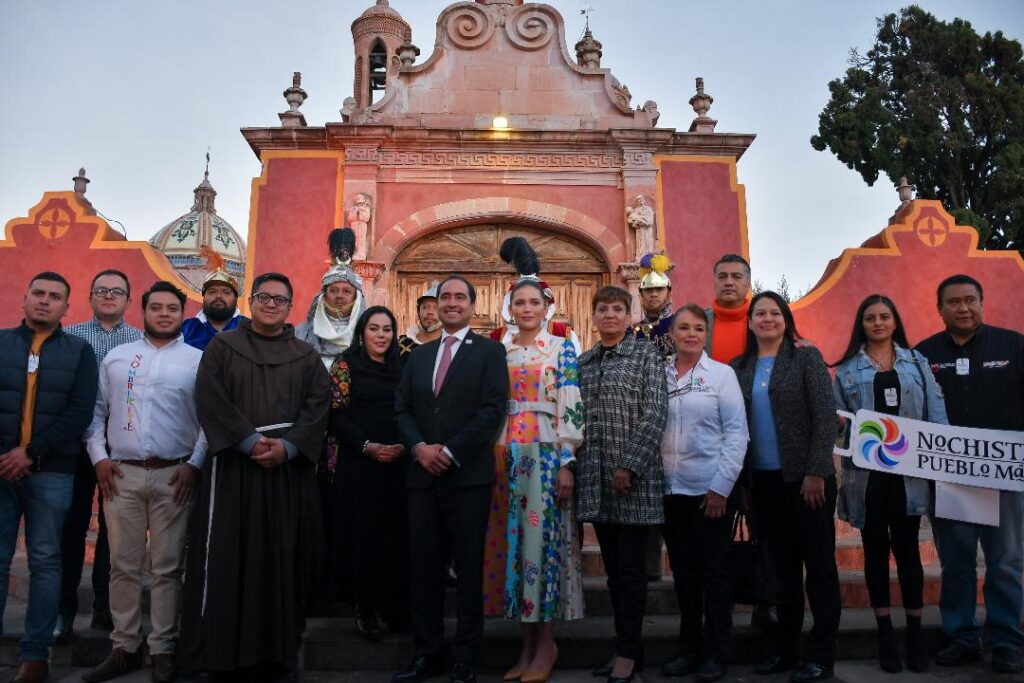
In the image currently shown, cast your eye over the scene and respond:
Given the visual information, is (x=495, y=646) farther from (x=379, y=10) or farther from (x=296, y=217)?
(x=379, y=10)

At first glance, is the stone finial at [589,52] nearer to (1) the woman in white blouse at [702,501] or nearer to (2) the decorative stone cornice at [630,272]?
(2) the decorative stone cornice at [630,272]

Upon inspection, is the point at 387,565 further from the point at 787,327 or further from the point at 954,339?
Answer: the point at 954,339

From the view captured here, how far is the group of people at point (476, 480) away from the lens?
3494 millimetres

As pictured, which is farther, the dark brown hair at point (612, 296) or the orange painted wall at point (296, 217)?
the orange painted wall at point (296, 217)

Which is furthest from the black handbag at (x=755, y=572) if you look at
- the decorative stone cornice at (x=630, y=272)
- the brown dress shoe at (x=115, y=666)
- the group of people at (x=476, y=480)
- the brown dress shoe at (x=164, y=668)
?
the decorative stone cornice at (x=630, y=272)

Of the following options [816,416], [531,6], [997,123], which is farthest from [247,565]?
[997,123]

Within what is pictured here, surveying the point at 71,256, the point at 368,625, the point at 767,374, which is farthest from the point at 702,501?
the point at 71,256

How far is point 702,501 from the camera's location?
3.61 meters

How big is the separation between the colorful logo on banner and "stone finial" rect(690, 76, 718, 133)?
7.34 m

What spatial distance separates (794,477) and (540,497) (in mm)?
1253

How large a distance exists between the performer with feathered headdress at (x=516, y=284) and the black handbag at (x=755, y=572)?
1311 mm

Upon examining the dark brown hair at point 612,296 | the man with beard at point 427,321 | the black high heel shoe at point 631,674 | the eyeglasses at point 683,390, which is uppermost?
the man with beard at point 427,321

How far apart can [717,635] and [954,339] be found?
2.16m

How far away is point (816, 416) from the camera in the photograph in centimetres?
363
